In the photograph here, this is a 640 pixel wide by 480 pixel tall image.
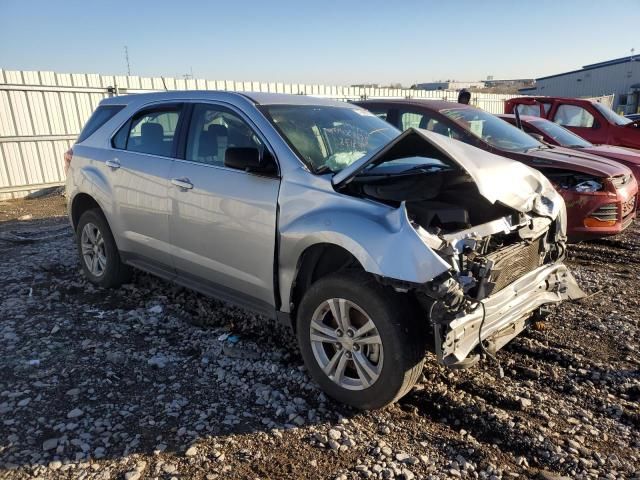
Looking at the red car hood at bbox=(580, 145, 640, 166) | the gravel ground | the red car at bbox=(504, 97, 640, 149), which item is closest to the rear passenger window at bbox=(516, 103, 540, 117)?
the red car at bbox=(504, 97, 640, 149)

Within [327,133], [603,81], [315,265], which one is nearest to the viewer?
[315,265]

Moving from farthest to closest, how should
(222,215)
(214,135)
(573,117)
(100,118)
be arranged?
(573,117), (100,118), (214,135), (222,215)

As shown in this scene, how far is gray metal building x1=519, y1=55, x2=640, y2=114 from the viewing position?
38.9 meters

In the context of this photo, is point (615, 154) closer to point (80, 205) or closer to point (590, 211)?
point (590, 211)

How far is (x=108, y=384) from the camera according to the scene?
11.1 feet

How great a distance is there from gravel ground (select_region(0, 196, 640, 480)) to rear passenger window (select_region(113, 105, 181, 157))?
1.49 metres

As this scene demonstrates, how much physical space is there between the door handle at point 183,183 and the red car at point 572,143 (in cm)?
615

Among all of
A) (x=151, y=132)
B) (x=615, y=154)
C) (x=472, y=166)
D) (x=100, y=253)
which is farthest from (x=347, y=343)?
(x=615, y=154)

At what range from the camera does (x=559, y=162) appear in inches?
241

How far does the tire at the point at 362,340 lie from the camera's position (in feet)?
9.16

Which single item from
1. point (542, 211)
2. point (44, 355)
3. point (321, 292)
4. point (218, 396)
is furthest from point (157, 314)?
point (542, 211)

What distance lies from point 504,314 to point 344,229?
44.1 inches

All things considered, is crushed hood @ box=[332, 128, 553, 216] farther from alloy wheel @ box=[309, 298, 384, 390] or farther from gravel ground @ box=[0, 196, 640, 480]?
gravel ground @ box=[0, 196, 640, 480]

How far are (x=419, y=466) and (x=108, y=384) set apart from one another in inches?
84.0
